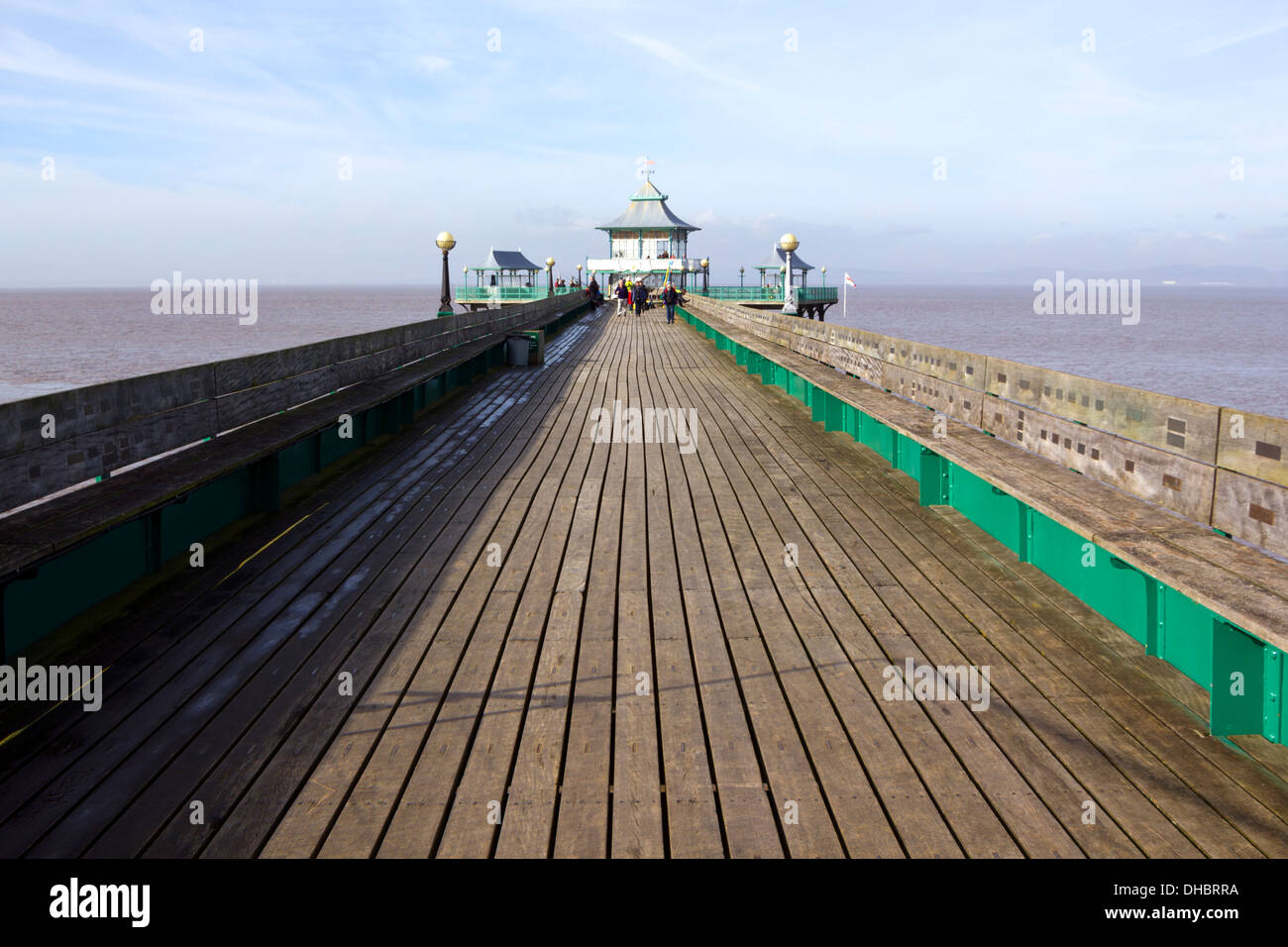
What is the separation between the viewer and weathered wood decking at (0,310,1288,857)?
3.46m

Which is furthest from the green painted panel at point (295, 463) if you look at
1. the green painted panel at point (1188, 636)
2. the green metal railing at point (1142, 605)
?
the green painted panel at point (1188, 636)

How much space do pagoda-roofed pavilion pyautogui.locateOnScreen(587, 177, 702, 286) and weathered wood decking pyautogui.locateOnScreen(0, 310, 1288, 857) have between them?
74.8m

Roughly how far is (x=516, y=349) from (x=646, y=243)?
211ft

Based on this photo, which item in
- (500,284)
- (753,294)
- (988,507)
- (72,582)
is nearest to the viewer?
→ (72,582)

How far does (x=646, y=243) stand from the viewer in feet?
270

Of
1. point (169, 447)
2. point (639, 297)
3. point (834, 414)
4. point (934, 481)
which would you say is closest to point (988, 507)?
point (934, 481)

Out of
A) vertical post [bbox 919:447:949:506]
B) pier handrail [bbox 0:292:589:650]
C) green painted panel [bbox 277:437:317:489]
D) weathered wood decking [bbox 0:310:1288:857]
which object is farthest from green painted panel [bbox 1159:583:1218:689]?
green painted panel [bbox 277:437:317:489]

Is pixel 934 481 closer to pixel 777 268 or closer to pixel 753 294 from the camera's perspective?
pixel 753 294

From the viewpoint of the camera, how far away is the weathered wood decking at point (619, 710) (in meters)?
3.46
